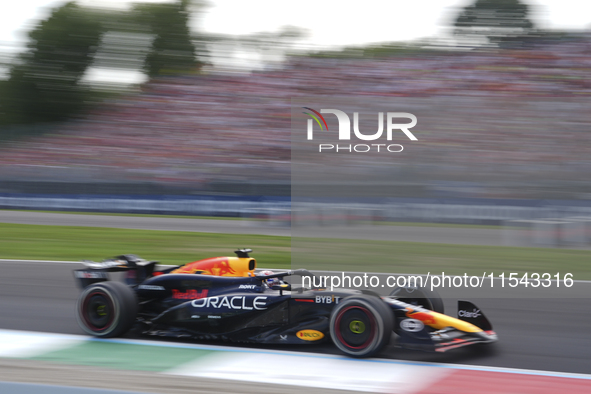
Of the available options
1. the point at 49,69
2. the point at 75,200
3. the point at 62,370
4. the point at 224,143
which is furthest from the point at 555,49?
the point at 49,69

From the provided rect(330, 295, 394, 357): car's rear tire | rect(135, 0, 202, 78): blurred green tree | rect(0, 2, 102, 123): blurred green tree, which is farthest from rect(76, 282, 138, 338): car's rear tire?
rect(0, 2, 102, 123): blurred green tree

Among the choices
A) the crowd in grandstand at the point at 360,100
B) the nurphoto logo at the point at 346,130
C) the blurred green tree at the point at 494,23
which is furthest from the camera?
the blurred green tree at the point at 494,23

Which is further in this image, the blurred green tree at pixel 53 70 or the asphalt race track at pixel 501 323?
the blurred green tree at pixel 53 70

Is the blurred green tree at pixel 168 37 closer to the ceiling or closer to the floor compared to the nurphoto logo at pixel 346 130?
closer to the ceiling

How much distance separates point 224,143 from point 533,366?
1259 cm

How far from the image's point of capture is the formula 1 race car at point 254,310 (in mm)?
3803

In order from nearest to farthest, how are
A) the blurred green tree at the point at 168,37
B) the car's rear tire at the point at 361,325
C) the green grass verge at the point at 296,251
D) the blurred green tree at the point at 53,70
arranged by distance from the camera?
the car's rear tire at the point at 361,325 < the green grass verge at the point at 296,251 < the blurred green tree at the point at 53,70 < the blurred green tree at the point at 168,37

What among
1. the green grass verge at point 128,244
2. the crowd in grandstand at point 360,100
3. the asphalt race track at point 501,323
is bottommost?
the asphalt race track at point 501,323

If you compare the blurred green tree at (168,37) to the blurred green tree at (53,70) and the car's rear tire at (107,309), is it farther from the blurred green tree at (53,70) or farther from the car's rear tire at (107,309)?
the car's rear tire at (107,309)

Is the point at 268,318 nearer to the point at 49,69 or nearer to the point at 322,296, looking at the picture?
the point at 322,296

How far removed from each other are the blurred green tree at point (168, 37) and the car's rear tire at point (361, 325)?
19417 millimetres

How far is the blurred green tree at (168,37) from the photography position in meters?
22.8

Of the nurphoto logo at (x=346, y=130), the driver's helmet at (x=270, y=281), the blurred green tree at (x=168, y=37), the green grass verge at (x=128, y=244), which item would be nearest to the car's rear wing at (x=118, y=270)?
the driver's helmet at (x=270, y=281)

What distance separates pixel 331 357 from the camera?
3.84m
